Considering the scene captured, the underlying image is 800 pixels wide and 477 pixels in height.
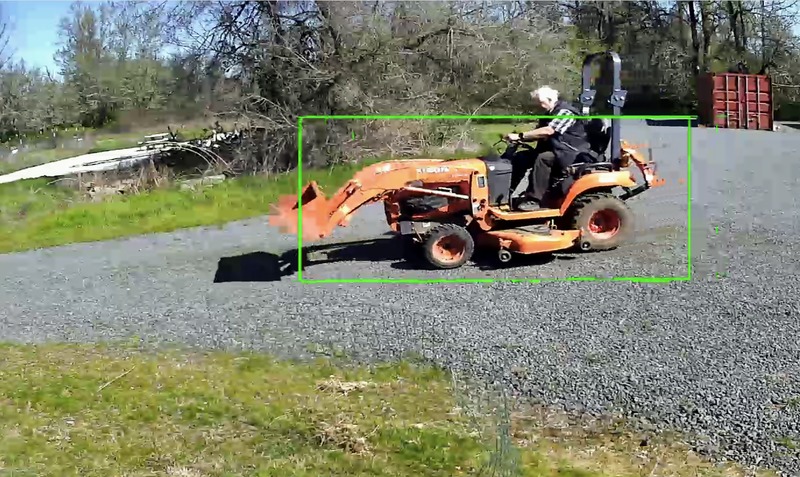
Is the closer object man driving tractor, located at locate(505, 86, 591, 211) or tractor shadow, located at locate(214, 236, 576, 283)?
man driving tractor, located at locate(505, 86, 591, 211)

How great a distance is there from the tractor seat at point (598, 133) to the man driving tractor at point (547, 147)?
15 cm

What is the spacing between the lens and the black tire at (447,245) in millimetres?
8445

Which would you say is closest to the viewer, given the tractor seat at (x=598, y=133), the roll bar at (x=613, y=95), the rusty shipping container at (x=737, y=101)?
the roll bar at (x=613, y=95)

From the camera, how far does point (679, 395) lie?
199 inches

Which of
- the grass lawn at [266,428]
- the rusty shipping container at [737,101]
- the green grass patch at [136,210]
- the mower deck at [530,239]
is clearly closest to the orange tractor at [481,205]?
the mower deck at [530,239]

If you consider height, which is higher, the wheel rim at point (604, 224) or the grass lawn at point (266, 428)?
the wheel rim at point (604, 224)

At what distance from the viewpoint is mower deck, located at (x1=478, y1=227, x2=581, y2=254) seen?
822 centimetres

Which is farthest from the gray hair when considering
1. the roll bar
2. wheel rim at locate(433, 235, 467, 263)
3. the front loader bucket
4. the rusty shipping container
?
the rusty shipping container

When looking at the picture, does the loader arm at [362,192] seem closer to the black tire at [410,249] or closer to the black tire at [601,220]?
the black tire at [410,249]

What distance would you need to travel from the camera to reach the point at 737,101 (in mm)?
29891

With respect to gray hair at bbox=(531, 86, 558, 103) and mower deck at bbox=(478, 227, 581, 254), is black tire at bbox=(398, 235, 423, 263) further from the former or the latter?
gray hair at bbox=(531, 86, 558, 103)

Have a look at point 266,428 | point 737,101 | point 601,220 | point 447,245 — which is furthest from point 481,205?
point 737,101

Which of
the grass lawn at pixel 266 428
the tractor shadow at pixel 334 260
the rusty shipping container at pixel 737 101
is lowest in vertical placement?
the grass lawn at pixel 266 428

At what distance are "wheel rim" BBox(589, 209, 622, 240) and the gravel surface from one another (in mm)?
231
